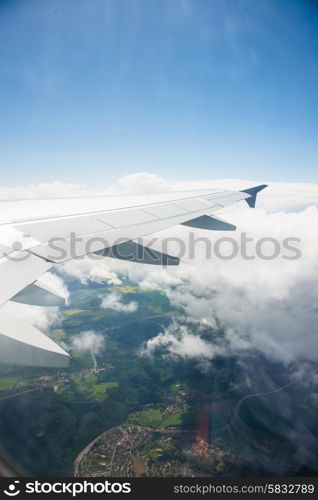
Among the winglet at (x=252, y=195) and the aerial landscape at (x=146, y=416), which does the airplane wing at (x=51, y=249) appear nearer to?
the winglet at (x=252, y=195)

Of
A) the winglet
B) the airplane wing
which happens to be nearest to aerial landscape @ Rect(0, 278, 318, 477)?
the winglet

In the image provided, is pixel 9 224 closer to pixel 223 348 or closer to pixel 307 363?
pixel 223 348

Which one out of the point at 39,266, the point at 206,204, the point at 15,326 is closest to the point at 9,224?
the point at 39,266

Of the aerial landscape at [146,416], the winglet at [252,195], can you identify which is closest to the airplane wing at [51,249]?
the winglet at [252,195]

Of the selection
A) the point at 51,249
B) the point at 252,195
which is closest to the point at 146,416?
the point at 252,195

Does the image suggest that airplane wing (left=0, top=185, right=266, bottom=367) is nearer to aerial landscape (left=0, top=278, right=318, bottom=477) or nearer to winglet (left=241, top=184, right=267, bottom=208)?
winglet (left=241, top=184, right=267, bottom=208)

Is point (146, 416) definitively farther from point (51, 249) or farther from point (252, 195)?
point (51, 249)
